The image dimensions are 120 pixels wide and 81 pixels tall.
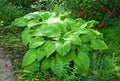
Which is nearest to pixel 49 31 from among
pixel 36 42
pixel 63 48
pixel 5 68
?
pixel 36 42

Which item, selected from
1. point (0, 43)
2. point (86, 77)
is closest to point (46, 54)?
point (86, 77)

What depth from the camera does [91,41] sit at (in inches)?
200

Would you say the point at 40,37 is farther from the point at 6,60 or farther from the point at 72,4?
the point at 72,4

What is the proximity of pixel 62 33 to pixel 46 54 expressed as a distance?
0.58 m

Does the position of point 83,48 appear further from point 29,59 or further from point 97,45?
point 29,59

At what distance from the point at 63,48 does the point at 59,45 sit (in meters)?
0.10

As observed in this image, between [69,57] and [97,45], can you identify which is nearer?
[69,57]

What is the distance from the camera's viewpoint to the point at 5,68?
511 cm

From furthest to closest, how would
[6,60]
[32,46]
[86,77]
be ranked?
[6,60], [32,46], [86,77]

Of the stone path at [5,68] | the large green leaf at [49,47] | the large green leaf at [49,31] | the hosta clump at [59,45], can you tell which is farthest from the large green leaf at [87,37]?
the stone path at [5,68]

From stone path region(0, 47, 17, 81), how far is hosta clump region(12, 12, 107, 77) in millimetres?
270

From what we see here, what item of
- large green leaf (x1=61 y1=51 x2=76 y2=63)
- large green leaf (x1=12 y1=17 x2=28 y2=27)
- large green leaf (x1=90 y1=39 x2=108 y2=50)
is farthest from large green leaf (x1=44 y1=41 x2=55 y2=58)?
large green leaf (x1=12 y1=17 x2=28 y2=27)

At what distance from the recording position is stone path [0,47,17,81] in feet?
15.8

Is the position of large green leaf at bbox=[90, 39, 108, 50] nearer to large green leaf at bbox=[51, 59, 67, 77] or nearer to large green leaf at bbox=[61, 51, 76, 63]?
large green leaf at bbox=[61, 51, 76, 63]
